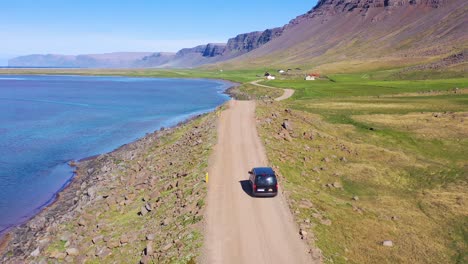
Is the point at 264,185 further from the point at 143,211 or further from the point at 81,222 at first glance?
the point at 81,222

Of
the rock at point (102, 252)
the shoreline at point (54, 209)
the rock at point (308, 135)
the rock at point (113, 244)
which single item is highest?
the rock at point (308, 135)

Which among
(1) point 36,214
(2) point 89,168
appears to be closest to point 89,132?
(2) point 89,168

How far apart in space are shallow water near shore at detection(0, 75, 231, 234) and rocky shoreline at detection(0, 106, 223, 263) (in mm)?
4073

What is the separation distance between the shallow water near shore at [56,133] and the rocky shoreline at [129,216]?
4073mm

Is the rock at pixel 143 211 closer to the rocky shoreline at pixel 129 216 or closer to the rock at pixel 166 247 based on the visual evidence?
the rocky shoreline at pixel 129 216

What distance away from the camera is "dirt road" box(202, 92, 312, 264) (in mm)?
24844

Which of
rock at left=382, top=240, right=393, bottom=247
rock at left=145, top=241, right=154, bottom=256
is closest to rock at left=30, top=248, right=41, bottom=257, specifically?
rock at left=145, top=241, right=154, bottom=256

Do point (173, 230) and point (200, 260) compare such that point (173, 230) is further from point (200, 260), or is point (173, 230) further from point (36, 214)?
point (36, 214)

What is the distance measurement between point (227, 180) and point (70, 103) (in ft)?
413

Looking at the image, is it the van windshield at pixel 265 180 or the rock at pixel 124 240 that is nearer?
the rock at pixel 124 240

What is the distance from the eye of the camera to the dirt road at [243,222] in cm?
2484

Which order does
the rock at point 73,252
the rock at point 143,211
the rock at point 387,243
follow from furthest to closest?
the rock at point 143,211 → the rock at point 73,252 → the rock at point 387,243

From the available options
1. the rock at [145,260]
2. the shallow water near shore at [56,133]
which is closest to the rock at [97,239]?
the rock at [145,260]

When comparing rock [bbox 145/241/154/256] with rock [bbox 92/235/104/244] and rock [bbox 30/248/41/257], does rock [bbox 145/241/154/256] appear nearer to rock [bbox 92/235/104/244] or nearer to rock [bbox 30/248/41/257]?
rock [bbox 92/235/104/244]
